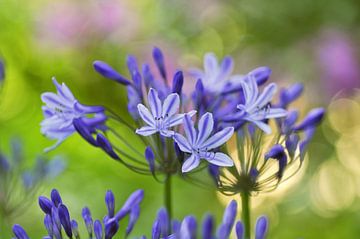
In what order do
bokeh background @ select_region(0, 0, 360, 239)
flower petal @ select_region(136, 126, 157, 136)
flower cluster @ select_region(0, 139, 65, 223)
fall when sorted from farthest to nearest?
bokeh background @ select_region(0, 0, 360, 239), flower cluster @ select_region(0, 139, 65, 223), flower petal @ select_region(136, 126, 157, 136)

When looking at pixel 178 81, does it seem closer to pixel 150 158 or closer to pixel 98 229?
pixel 150 158

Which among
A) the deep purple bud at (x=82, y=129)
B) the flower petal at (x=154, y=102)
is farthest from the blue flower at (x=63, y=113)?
the flower petal at (x=154, y=102)

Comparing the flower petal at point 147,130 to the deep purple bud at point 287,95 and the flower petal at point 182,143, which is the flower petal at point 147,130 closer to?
the flower petal at point 182,143

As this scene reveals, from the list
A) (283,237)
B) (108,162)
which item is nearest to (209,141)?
(283,237)

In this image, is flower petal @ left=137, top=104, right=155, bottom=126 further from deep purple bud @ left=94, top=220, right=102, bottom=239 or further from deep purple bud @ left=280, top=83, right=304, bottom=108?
deep purple bud @ left=280, top=83, right=304, bottom=108

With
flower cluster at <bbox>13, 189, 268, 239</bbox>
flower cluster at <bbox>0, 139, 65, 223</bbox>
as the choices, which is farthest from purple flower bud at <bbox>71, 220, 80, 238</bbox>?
flower cluster at <bbox>0, 139, 65, 223</bbox>

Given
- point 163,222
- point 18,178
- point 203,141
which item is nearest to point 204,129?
point 203,141

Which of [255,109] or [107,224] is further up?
Result: [255,109]
